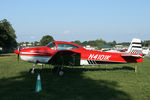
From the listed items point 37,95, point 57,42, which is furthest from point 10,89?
point 57,42

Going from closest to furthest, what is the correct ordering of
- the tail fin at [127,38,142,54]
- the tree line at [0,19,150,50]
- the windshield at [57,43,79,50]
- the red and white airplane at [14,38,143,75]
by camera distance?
the red and white airplane at [14,38,143,75] < the windshield at [57,43,79,50] < the tail fin at [127,38,142,54] < the tree line at [0,19,150,50]

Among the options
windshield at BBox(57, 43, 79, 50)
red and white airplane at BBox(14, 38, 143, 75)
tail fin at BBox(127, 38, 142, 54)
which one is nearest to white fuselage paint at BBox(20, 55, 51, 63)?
red and white airplane at BBox(14, 38, 143, 75)

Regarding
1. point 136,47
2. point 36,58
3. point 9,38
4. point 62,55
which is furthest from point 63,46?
point 9,38

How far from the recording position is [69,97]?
5117 millimetres

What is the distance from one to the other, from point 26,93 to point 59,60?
3934 millimetres

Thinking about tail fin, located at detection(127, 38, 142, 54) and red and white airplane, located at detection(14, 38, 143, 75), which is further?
tail fin, located at detection(127, 38, 142, 54)

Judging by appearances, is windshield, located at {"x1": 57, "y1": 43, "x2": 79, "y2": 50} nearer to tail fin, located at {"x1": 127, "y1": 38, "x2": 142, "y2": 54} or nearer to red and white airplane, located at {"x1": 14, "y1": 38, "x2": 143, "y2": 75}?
red and white airplane, located at {"x1": 14, "y1": 38, "x2": 143, "y2": 75}

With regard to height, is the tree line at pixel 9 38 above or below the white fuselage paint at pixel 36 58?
above

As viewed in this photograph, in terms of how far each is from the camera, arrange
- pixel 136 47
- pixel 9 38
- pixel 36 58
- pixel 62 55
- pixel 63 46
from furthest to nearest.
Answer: pixel 9 38 → pixel 136 47 → pixel 63 46 → pixel 36 58 → pixel 62 55

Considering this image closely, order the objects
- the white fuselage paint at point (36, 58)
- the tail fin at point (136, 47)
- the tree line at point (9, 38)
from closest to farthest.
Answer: the white fuselage paint at point (36, 58), the tail fin at point (136, 47), the tree line at point (9, 38)

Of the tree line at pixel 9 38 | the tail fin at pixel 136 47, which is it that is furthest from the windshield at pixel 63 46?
the tree line at pixel 9 38

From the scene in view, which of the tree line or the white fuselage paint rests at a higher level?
the tree line

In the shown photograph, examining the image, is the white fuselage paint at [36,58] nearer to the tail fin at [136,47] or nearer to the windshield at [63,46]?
the windshield at [63,46]

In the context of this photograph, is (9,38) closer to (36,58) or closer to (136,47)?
(36,58)
